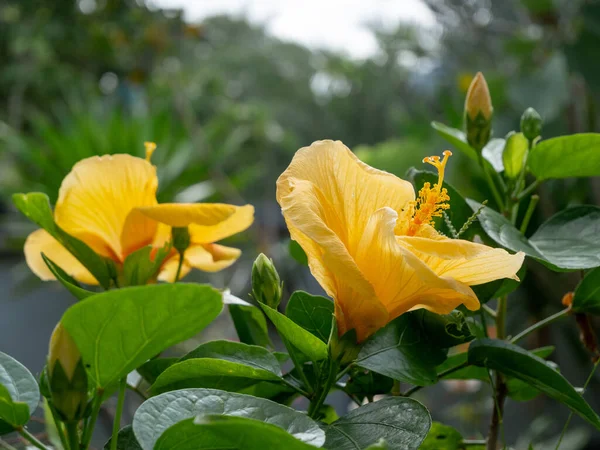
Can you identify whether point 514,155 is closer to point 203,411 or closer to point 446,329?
point 446,329

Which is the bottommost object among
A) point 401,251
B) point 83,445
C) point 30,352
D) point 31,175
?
point 30,352

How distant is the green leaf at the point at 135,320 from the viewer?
0.29 metres

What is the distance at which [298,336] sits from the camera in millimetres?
360

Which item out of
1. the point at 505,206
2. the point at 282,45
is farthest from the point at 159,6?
the point at 505,206

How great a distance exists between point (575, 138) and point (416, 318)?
183 millimetres

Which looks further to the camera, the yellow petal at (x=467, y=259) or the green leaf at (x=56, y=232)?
the green leaf at (x=56, y=232)

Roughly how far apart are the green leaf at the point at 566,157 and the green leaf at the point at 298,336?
229 millimetres

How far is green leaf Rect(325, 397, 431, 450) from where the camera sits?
0.32m

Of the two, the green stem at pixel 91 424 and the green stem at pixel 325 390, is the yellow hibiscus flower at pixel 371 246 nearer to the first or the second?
the green stem at pixel 325 390

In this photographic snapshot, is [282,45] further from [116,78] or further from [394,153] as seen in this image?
[394,153]

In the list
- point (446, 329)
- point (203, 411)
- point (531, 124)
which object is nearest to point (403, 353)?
point (446, 329)

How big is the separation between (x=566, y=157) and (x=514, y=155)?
0.05 m

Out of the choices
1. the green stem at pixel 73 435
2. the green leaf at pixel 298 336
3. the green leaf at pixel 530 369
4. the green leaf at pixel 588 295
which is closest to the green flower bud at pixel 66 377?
the green stem at pixel 73 435

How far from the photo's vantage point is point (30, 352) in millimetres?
3123
